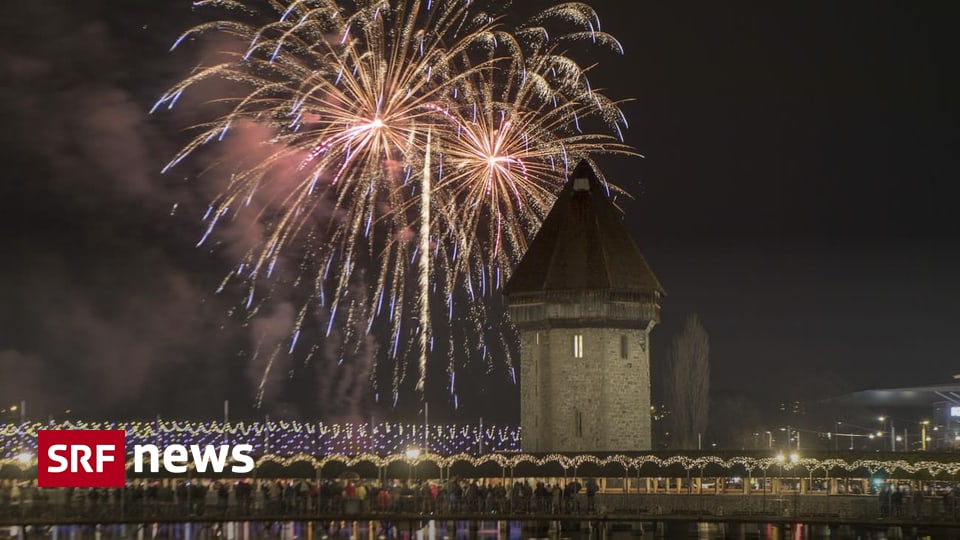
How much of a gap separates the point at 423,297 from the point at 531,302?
12.5 metres

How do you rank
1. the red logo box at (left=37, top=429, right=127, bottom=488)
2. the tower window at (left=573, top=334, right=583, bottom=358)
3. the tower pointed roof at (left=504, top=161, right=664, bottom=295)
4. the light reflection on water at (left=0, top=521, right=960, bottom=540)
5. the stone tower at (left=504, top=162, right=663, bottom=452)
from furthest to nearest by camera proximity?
1. the tower pointed roof at (left=504, top=161, right=664, bottom=295)
2. the tower window at (left=573, top=334, right=583, bottom=358)
3. the stone tower at (left=504, top=162, right=663, bottom=452)
4. the red logo box at (left=37, top=429, right=127, bottom=488)
5. the light reflection on water at (left=0, top=521, right=960, bottom=540)

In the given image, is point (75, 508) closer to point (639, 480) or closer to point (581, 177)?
point (639, 480)

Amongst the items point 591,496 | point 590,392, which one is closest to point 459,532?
point 591,496

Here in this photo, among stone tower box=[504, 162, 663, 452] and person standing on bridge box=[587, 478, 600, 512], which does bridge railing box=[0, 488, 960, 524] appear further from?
stone tower box=[504, 162, 663, 452]

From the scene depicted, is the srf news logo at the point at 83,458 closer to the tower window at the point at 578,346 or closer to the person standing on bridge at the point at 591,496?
the person standing on bridge at the point at 591,496

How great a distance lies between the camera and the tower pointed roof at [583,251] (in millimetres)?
68375

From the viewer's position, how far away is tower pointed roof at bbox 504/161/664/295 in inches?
2692

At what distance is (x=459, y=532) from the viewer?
47.7m

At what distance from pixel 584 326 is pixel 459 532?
820 inches

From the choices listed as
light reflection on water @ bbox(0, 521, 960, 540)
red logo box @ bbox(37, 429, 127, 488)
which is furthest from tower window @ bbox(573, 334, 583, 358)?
red logo box @ bbox(37, 429, 127, 488)

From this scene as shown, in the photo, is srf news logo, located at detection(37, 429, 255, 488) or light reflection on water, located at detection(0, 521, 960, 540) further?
srf news logo, located at detection(37, 429, 255, 488)

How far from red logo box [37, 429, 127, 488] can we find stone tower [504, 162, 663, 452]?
67.4 ft

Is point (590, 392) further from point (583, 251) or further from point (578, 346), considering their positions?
point (583, 251)

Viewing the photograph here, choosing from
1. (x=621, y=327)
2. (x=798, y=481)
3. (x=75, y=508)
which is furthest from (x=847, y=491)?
(x=75, y=508)
